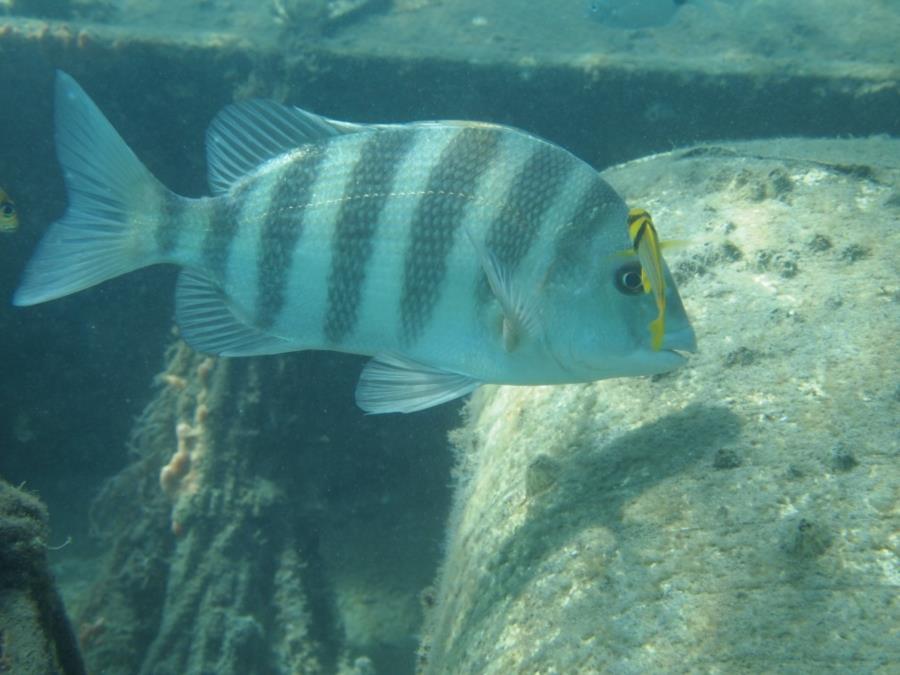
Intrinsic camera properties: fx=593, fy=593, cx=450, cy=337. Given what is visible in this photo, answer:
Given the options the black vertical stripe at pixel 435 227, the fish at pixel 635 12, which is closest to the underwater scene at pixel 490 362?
the black vertical stripe at pixel 435 227

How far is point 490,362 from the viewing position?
1.99 m

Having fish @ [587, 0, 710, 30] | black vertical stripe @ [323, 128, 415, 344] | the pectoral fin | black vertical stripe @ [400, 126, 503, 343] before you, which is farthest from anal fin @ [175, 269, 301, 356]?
fish @ [587, 0, 710, 30]

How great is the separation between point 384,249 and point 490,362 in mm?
531

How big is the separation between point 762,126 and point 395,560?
17.1ft

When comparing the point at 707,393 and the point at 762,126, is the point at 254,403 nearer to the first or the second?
the point at 707,393

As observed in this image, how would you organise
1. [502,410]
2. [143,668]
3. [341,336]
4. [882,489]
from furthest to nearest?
1. [143,668]
2. [502,410]
3. [341,336]
4. [882,489]

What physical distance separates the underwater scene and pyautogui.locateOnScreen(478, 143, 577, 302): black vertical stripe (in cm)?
1

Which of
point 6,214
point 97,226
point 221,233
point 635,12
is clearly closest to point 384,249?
point 221,233

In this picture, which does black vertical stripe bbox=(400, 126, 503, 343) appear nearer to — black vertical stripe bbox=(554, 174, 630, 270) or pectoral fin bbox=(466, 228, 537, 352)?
pectoral fin bbox=(466, 228, 537, 352)

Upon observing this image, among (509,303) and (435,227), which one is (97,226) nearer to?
(435,227)

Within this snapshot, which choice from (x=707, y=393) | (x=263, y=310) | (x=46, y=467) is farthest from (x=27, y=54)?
(x=707, y=393)

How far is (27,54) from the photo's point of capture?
5.83 meters

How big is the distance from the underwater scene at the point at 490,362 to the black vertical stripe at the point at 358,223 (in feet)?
0.04

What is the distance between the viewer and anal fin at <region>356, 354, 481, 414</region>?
205 centimetres
